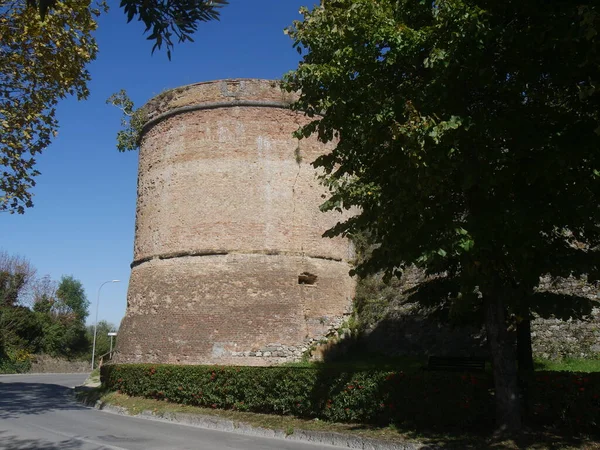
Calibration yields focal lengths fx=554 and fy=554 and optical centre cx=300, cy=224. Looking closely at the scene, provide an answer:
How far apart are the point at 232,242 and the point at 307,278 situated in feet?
9.77

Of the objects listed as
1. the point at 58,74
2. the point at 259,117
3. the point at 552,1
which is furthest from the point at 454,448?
the point at 259,117

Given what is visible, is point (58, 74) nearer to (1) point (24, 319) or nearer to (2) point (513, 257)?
(2) point (513, 257)

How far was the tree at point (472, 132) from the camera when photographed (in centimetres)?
759

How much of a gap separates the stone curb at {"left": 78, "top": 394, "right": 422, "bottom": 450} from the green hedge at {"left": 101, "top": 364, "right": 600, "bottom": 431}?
86 centimetres

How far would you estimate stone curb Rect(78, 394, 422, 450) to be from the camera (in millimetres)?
9188

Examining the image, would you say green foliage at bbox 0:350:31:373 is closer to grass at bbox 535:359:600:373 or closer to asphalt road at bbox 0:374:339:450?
asphalt road at bbox 0:374:339:450

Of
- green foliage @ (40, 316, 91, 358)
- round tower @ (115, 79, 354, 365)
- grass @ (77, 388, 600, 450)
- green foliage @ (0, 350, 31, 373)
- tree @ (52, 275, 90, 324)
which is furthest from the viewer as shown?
tree @ (52, 275, 90, 324)

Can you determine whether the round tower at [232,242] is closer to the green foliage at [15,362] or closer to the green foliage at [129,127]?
the green foliage at [129,127]

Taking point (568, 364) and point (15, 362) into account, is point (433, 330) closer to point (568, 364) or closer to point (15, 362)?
point (568, 364)

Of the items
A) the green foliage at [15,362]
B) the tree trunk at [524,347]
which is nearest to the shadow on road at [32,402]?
the tree trunk at [524,347]

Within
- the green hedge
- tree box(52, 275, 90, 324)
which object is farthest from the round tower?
tree box(52, 275, 90, 324)

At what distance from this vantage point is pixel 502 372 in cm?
888

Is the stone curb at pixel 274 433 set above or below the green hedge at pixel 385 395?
below

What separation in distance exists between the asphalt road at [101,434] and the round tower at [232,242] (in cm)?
473
